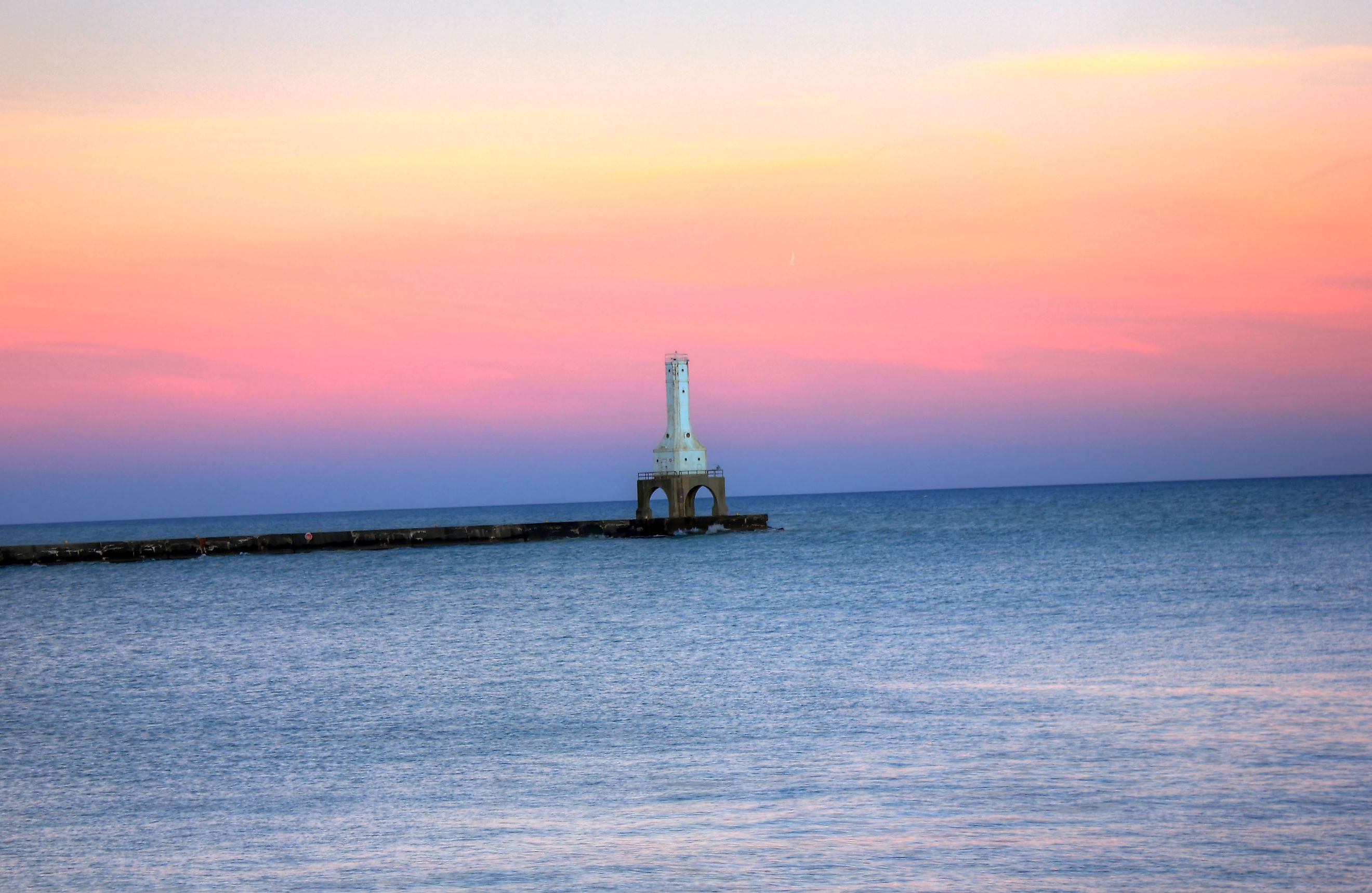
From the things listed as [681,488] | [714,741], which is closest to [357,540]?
[681,488]

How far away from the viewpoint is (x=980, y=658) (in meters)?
26.0

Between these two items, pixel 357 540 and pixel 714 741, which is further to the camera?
pixel 357 540

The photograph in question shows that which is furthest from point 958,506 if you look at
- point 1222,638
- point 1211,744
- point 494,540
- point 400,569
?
point 1211,744

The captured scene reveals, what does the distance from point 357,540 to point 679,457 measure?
66.5 feet

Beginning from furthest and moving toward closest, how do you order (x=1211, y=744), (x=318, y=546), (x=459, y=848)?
1. (x=318, y=546)
2. (x=1211, y=744)
3. (x=459, y=848)

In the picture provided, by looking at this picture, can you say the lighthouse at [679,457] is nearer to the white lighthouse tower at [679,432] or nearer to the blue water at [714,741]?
the white lighthouse tower at [679,432]

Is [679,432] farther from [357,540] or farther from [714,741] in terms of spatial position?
[714,741]

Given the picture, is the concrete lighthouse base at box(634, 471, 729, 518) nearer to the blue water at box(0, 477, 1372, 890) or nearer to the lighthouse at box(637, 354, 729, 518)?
the lighthouse at box(637, 354, 729, 518)

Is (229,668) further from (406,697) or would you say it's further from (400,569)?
(400,569)

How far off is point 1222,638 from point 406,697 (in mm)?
16814

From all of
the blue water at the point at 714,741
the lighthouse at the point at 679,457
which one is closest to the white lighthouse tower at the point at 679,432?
the lighthouse at the point at 679,457

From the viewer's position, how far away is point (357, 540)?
253ft

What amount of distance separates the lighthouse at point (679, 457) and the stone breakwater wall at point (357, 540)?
1.76 metres

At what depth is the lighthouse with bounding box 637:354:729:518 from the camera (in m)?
71.2
